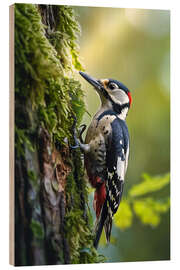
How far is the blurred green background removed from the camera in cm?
289

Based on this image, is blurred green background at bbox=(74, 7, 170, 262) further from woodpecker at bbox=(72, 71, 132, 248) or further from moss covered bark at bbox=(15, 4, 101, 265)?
moss covered bark at bbox=(15, 4, 101, 265)

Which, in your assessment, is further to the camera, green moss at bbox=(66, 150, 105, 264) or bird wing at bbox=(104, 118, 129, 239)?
bird wing at bbox=(104, 118, 129, 239)

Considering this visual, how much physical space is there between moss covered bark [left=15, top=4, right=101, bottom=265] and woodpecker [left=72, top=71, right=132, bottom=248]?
23 cm

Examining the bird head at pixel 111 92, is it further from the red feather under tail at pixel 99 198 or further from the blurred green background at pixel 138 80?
the red feather under tail at pixel 99 198

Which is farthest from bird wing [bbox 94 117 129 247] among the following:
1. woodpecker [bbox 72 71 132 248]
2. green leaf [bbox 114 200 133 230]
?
green leaf [bbox 114 200 133 230]

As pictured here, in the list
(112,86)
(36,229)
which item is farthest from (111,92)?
(36,229)

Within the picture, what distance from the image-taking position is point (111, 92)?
9.45 feet

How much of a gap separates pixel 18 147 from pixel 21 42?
1.80ft

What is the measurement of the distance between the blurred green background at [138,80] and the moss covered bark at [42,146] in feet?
1.19

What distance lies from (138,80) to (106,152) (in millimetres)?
611

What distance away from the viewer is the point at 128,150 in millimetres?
2996

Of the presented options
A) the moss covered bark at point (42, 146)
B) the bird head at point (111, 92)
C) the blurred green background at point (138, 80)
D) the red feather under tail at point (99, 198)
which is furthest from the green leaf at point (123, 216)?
the bird head at point (111, 92)

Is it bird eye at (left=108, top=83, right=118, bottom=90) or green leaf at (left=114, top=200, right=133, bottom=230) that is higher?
bird eye at (left=108, top=83, right=118, bottom=90)

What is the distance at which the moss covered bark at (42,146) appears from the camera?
2.29 metres
